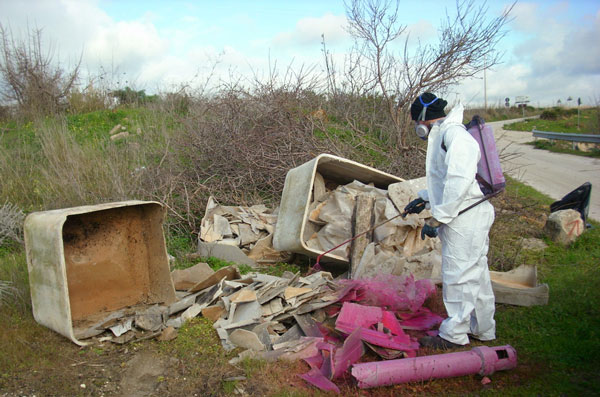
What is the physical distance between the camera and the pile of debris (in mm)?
6344

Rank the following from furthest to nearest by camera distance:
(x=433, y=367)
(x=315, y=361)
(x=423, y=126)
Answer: (x=423, y=126) → (x=315, y=361) → (x=433, y=367)

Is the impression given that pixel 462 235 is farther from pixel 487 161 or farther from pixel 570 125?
pixel 570 125

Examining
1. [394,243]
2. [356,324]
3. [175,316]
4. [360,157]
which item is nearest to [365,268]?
[394,243]

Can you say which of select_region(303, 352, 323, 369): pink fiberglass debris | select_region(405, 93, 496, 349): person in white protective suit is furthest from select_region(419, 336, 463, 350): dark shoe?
select_region(303, 352, 323, 369): pink fiberglass debris

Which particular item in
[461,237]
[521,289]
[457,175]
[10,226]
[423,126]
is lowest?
[521,289]

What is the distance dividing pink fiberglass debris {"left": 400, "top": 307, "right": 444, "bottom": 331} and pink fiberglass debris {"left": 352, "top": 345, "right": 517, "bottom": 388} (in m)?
0.71

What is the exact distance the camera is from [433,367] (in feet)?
11.0

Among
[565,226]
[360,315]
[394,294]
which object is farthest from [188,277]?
[565,226]

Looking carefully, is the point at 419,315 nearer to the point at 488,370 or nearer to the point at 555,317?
the point at 488,370

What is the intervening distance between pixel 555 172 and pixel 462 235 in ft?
34.7

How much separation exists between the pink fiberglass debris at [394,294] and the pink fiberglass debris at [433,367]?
0.86m

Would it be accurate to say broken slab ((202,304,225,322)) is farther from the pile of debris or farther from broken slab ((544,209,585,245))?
broken slab ((544,209,585,245))

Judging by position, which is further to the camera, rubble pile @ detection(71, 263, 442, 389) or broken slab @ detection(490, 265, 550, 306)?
broken slab @ detection(490, 265, 550, 306)

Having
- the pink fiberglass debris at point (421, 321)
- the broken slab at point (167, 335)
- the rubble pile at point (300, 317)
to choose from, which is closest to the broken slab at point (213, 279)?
the rubble pile at point (300, 317)
